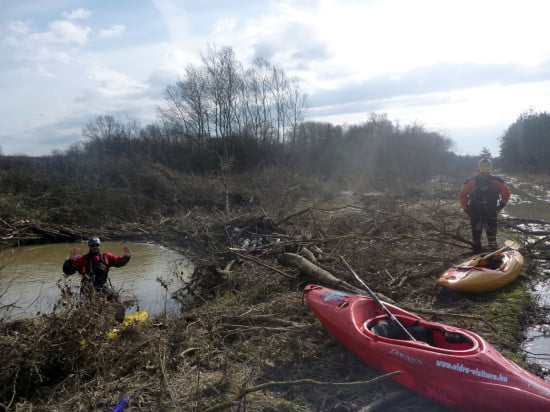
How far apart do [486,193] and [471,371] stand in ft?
16.8

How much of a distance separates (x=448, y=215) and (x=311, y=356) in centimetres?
868

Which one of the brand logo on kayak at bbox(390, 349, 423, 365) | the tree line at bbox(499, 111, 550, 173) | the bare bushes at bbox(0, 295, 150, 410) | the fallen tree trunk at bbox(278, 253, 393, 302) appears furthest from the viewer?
the tree line at bbox(499, 111, 550, 173)

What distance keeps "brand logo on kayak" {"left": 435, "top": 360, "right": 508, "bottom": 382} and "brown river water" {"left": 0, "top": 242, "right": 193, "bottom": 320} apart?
13.8 feet

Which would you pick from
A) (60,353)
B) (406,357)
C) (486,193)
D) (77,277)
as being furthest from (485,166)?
(77,277)

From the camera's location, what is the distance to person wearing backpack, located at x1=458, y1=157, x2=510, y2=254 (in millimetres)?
7312

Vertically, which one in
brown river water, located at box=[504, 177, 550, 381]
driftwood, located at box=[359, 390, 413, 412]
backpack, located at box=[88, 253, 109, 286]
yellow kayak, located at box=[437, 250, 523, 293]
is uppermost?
backpack, located at box=[88, 253, 109, 286]

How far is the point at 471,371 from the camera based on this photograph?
310 centimetres

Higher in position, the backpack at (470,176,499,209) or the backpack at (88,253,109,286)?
the backpack at (470,176,499,209)

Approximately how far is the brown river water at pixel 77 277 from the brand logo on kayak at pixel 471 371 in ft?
13.8

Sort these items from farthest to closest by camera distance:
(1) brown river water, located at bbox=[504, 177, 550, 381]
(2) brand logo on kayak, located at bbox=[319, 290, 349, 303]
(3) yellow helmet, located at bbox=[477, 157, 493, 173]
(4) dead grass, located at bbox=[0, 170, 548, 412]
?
(3) yellow helmet, located at bbox=[477, 157, 493, 173] < (2) brand logo on kayak, located at bbox=[319, 290, 349, 303] < (1) brown river water, located at bbox=[504, 177, 550, 381] < (4) dead grass, located at bbox=[0, 170, 548, 412]

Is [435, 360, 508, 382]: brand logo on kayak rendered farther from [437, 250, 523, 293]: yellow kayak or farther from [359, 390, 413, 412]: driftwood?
[437, 250, 523, 293]: yellow kayak

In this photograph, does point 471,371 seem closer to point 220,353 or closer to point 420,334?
point 420,334

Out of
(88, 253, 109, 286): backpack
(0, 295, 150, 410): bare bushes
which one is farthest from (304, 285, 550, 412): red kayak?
(88, 253, 109, 286): backpack

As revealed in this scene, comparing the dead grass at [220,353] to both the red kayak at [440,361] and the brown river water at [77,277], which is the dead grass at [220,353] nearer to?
the red kayak at [440,361]
